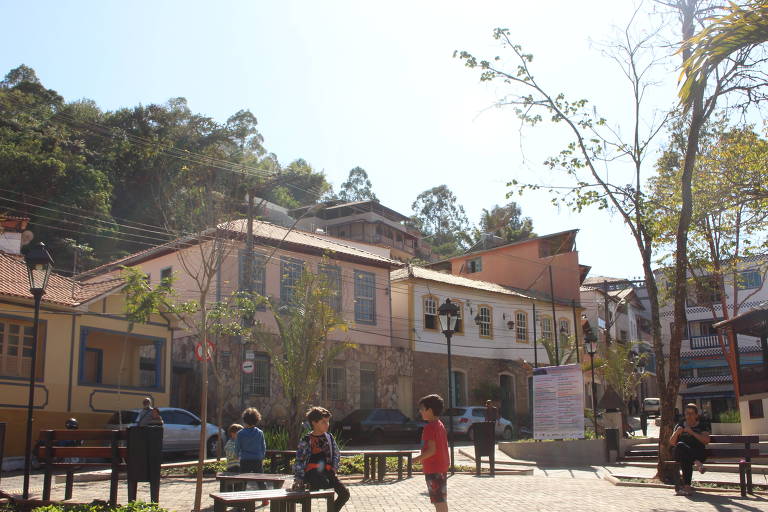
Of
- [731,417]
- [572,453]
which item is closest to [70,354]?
[572,453]

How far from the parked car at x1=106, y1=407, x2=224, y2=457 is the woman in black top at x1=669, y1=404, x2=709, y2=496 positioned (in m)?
12.5

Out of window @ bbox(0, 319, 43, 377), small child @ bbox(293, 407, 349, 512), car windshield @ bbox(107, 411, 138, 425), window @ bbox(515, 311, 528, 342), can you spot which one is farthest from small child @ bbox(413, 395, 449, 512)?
window @ bbox(515, 311, 528, 342)

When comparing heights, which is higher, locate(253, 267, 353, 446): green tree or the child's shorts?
locate(253, 267, 353, 446): green tree

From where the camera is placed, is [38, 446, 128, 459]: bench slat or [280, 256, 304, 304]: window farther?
[280, 256, 304, 304]: window

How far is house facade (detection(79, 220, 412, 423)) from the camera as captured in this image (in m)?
25.5

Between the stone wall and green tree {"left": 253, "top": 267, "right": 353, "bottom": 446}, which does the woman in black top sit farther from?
the stone wall

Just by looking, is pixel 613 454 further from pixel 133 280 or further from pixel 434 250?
pixel 434 250

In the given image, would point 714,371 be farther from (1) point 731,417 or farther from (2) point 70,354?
(2) point 70,354

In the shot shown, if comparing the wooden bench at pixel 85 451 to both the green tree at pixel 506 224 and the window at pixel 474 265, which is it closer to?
the window at pixel 474 265

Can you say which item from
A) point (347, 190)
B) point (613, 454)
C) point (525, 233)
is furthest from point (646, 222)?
point (347, 190)

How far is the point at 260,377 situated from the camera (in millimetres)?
26781

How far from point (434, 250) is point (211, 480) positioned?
5807 centimetres

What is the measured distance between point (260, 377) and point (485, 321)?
13.0 metres

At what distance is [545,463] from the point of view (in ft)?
63.6
